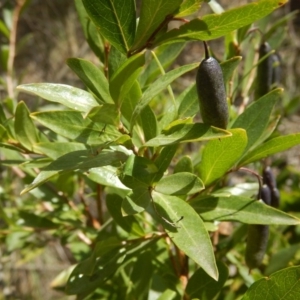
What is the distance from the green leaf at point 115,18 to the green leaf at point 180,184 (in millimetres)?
174

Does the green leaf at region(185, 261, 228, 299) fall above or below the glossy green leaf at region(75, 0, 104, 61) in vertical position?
below

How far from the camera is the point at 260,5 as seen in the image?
0.48 meters

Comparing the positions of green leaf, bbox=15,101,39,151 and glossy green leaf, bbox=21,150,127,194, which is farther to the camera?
green leaf, bbox=15,101,39,151

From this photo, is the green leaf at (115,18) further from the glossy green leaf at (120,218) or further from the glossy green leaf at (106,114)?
the glossy green leaf at (120,218)

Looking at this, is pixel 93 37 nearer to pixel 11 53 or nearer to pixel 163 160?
pixel 163 160

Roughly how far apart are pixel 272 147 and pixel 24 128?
37 centimetres

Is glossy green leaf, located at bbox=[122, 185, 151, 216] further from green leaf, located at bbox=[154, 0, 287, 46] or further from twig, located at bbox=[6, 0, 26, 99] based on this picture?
twig, located at bbox=[6, 0, 26, 99]

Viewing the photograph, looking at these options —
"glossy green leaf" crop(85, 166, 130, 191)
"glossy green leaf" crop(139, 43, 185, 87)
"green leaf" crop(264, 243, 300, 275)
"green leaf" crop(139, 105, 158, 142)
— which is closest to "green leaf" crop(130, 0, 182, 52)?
"green leaf" crop(139, 105, 158, 142)

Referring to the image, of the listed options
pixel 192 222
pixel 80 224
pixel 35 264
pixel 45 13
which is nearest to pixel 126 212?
pixel 192 222

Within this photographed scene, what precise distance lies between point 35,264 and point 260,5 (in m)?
3.07

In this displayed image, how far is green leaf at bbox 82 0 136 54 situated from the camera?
0.50 meters

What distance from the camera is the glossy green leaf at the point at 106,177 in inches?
27.1

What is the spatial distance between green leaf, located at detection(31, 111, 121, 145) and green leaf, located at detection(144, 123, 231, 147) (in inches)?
2.6

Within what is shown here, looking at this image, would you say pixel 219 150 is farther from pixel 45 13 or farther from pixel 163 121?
pixel 45 13
